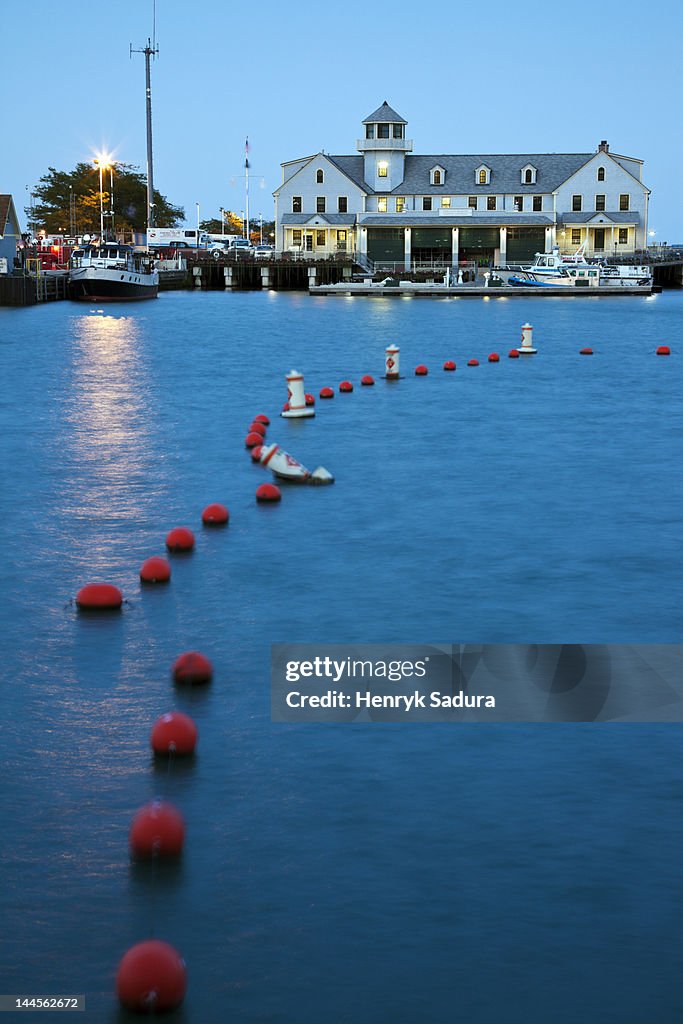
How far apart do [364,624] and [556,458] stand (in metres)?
11.8

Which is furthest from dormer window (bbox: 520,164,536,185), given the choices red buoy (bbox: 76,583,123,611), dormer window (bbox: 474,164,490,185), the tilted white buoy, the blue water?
red buoy (bbox: 76,583,123,611)

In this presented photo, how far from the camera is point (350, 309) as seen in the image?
92.6 metres

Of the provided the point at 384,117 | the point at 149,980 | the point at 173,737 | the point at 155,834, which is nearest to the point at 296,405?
the point at 173,737

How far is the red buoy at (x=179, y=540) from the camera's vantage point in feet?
→ 51.7

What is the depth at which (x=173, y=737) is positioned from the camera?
945cm

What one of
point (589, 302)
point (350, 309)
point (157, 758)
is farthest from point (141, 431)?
point (589, 302)

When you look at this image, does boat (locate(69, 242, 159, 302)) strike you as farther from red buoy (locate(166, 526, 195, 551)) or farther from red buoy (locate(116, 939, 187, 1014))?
red buoy (locate(116, 939, 187, 1014))

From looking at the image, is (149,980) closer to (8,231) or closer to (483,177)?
(8,231)

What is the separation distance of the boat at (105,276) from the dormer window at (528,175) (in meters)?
34.3

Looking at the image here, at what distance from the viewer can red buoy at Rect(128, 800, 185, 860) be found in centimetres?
798

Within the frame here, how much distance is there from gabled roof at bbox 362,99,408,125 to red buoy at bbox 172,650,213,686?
10699cm

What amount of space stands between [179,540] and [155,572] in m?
1.59

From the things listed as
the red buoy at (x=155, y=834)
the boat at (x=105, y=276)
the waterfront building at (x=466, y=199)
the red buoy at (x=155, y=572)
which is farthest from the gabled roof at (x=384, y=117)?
the red buoy at (x=155, y=834)

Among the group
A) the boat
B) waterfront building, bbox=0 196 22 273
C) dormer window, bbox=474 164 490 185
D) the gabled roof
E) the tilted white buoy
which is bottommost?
the tilted white buoy
